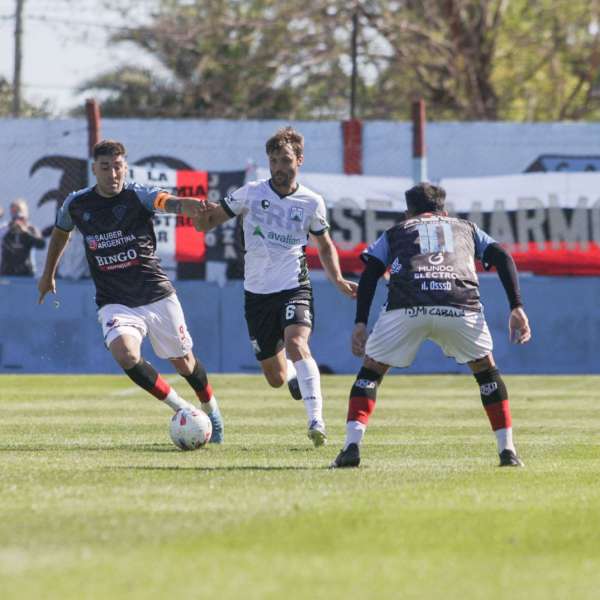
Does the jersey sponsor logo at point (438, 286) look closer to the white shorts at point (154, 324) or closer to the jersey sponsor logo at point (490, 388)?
the jersey sponsor logo at point (490, 388)

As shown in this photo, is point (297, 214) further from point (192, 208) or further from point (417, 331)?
point (417, 331)

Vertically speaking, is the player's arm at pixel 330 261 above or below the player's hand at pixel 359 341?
above

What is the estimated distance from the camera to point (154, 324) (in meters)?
11.0

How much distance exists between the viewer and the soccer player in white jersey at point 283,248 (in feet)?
36.0

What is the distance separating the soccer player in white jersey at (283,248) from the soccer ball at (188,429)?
2.49 feet

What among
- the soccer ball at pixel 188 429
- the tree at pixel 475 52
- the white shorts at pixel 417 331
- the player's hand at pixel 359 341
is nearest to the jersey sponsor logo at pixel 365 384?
the white shorts at pixel 417 331

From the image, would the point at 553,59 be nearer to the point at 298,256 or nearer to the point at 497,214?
the point at 497,214

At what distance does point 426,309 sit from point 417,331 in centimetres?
15

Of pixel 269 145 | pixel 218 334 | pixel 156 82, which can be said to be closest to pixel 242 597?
pixel 269 145

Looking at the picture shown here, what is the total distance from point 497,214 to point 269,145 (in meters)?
12.0

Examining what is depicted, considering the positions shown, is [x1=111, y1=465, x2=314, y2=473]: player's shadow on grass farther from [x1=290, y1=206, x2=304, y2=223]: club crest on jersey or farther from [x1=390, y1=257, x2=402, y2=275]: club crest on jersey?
[x1=290, y1=206, x2=304, y2=223]: club crest on jersey

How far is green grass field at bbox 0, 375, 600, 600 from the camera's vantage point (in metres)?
5.61

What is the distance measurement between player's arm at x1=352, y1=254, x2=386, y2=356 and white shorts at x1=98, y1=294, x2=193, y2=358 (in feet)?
6.37

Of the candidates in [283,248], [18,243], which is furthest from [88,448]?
[18,243]
